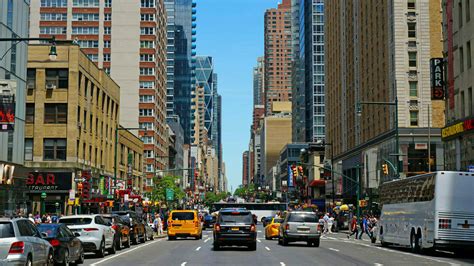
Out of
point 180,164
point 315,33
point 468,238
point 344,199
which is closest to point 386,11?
point 344,199

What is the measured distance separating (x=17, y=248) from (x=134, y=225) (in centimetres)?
2243

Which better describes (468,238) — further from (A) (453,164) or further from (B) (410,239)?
(A) (453,164)

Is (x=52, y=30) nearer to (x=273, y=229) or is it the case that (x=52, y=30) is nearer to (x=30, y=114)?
(x=30, y=114)

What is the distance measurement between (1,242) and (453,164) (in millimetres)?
40912

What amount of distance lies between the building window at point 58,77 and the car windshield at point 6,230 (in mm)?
48966

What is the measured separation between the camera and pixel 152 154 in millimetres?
123188

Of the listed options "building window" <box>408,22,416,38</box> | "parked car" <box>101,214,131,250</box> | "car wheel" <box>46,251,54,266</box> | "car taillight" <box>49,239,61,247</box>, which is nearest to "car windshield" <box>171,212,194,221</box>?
"parked car" <box>101,214,131,250</box>

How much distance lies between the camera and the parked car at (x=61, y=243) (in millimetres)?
20047

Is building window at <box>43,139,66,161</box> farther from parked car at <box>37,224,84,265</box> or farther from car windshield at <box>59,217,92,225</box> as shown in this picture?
parked car at <box>37,224,84,265</box>

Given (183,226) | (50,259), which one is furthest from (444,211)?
(183,226)

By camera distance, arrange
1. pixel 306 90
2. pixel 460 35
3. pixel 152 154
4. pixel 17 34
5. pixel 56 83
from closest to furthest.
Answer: pixel 17 34 < pixel 460 35 < pixel 56 83 < pixel 152 154 < pixel 306 90

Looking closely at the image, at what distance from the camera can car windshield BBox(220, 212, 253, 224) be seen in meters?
29.8

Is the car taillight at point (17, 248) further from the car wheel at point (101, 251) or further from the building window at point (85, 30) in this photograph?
the building window at point (85, 30)

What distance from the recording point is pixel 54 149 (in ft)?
208
